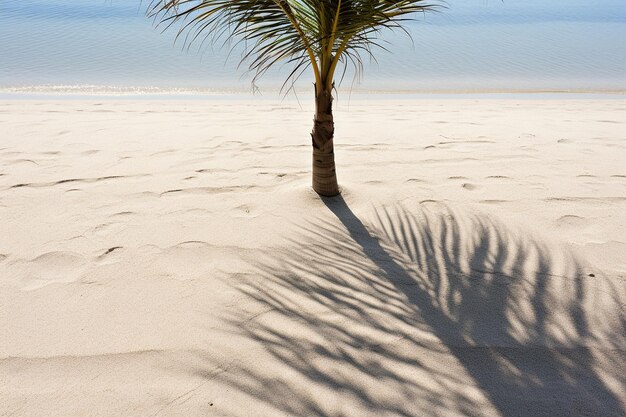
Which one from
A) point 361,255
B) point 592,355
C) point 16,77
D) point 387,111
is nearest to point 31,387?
point 361,255

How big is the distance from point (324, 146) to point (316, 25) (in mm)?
657

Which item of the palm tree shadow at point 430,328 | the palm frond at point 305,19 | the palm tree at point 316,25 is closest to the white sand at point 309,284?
the palm tree shadow at point 430,328

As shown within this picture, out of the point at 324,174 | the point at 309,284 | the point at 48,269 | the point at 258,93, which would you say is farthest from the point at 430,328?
the point at 258,93

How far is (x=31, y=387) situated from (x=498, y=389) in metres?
1.43

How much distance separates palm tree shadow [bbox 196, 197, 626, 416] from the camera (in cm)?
142

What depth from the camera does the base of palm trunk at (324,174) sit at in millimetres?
2789

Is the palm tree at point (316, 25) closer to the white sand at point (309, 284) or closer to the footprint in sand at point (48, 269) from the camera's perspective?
the white sand at point (309, 284)

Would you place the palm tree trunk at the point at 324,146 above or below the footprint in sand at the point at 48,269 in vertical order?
above

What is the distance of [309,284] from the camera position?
1990mm

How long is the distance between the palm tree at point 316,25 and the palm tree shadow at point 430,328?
0.60m

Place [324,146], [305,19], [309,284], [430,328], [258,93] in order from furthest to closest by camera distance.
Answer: [258,93] < [324,146] < [305,19] < [309,284] < [430,328]

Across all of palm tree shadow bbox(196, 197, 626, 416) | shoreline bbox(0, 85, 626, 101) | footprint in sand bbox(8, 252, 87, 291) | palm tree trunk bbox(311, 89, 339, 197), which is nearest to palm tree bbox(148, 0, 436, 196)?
palm tree trunk bbox(311, 89, 339, 197)

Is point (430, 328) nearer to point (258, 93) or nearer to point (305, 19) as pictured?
point (305, 19)

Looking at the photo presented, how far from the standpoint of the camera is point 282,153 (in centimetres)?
390
